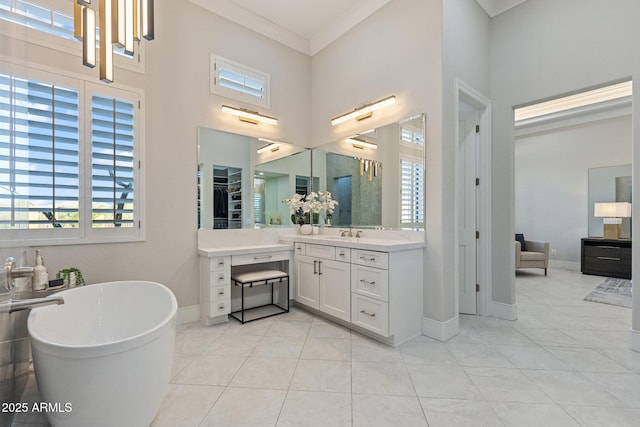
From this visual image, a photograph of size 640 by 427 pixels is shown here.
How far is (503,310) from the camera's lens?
10.4ft

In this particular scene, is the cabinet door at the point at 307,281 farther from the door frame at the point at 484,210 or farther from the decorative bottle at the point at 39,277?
the decorative bottle at the point at 39,277

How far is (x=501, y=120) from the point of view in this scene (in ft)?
10.5

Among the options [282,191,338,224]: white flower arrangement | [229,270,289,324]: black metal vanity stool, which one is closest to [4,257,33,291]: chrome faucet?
[229,270,289,324]: black metal vanity stool

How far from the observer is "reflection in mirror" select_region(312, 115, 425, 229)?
289 centimetres

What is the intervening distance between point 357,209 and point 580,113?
15.4 ft


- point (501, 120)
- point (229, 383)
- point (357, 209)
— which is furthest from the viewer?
point (357, 209)

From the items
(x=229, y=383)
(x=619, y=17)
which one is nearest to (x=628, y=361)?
(x=619, y=17)

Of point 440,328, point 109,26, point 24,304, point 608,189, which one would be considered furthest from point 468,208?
point 608,189

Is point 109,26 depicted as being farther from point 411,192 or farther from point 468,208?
point 468,208

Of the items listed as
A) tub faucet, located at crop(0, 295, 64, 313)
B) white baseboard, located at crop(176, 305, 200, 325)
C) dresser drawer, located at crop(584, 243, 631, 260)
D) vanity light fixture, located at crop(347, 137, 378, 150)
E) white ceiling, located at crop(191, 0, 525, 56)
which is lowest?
white baseboard, located at crop(176, 305, 200, 325)

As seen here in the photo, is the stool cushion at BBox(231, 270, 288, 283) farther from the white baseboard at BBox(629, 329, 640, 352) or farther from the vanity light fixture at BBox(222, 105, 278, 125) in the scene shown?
the white baseboard at BBox(629, 329, 640, 352)

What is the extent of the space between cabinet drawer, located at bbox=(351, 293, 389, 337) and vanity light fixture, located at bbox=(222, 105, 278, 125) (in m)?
2.45

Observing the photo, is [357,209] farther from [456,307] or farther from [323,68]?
[323,68]

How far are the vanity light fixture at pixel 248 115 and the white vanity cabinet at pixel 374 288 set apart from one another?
71.2 inches
